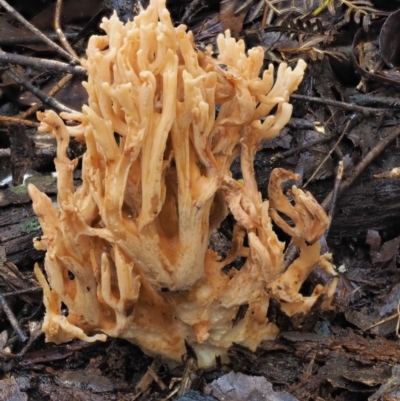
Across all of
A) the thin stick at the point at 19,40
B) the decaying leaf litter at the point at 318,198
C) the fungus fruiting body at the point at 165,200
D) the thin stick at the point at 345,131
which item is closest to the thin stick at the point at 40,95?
the decaying leaf litter at the point at 318,198

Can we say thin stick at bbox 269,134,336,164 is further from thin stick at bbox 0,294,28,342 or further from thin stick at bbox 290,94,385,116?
thin stick at bbox 0,294,28,342

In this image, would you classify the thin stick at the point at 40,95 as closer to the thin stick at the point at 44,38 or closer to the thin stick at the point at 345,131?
the thin stick at the point at 44,38

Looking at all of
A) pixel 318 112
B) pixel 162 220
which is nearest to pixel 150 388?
pixel 162 220

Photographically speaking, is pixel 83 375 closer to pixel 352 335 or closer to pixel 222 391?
pixel 222 391

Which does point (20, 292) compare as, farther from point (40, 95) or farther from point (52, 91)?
point (52, 91)

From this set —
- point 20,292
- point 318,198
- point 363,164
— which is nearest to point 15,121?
point 20,292
